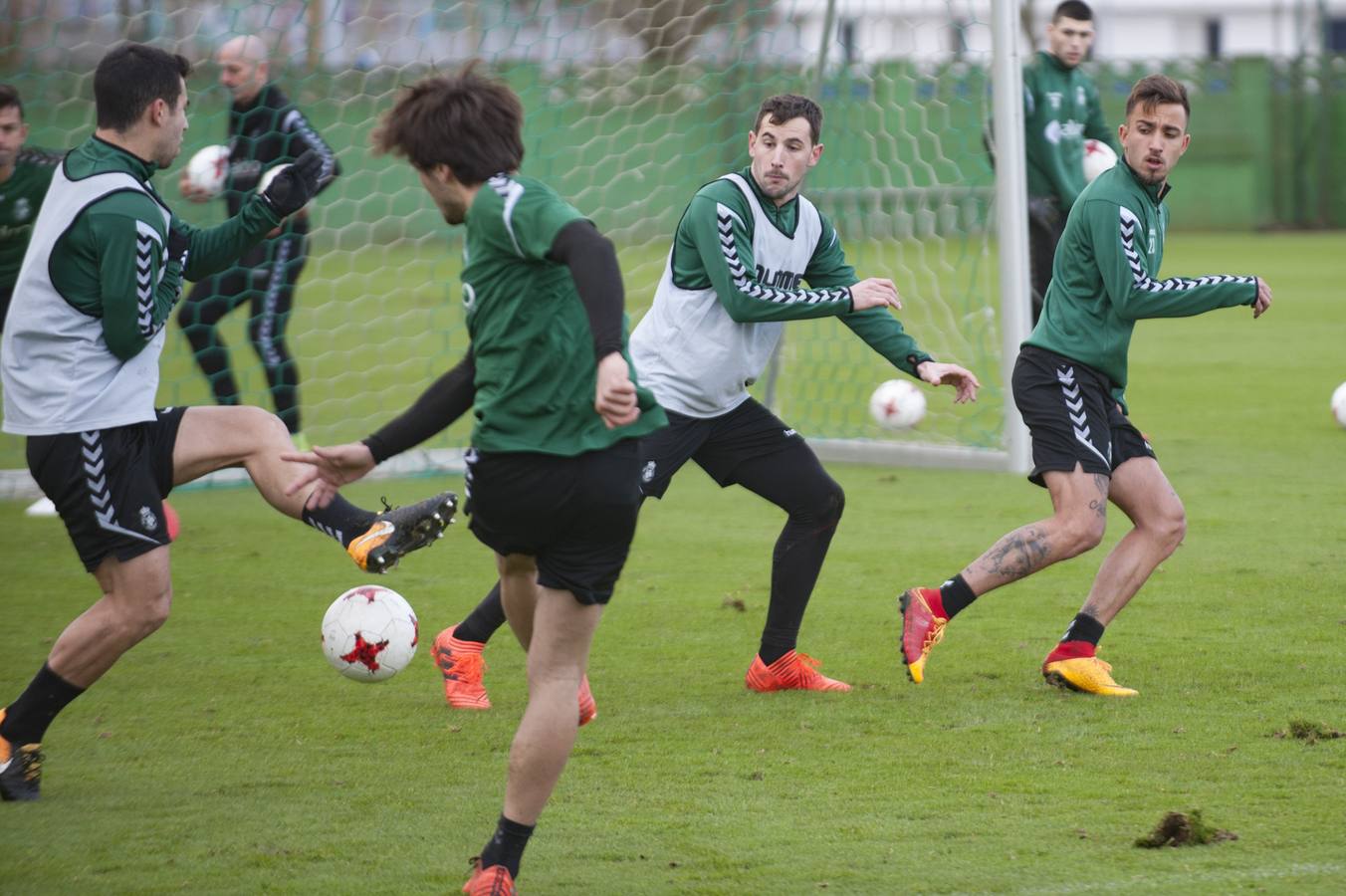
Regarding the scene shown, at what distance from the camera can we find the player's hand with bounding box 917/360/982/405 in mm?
4859

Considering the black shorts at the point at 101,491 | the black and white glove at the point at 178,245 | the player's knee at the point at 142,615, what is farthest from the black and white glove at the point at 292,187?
the player's knee at the point at 142,615

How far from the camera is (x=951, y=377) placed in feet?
16.1

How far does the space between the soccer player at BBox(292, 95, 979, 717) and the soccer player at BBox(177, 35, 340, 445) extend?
414 centimetres

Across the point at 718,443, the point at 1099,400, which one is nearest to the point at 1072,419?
the point at 1099,400

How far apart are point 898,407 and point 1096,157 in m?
1.85

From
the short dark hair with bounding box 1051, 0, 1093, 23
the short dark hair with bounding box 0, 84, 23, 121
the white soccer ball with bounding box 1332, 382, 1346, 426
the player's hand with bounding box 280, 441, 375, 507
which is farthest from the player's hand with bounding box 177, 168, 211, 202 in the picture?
the white soccer ball with bounding box 1332, 382, 1346, 426

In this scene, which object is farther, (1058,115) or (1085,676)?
(1058,115)

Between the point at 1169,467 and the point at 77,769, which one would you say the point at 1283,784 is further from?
the point at 1169,467

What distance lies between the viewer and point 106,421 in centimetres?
420

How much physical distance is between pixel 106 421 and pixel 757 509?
4753 millimetres

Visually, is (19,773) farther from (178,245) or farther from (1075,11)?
(1075,11)

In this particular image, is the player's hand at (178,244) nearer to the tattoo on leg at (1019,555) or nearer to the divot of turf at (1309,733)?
the tattoo on leg at (1019,555)

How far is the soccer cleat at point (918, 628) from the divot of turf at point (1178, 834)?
146cm

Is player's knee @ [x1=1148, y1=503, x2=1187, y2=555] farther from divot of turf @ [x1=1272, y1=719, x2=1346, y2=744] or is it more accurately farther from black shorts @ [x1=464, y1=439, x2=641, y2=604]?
black shorts @ [x1=464, y1=439, x2=641, y2=604]
